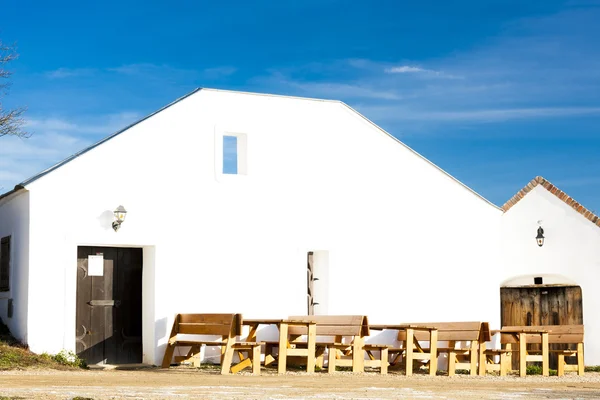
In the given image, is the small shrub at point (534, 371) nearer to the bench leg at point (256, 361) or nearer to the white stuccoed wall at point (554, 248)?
the white stuccoed wall at point (554, 248)

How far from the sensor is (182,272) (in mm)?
16578

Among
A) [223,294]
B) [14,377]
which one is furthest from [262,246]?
[14,377]

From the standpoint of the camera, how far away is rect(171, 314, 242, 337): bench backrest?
48.2 ft

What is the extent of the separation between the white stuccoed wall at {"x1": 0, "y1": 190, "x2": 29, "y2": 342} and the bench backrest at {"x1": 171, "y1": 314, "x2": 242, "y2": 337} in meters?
2.47

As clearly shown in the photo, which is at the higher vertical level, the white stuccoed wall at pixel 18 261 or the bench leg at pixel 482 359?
the white stuccoed wall at pixel 18 261

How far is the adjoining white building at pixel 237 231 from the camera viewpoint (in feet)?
51.7

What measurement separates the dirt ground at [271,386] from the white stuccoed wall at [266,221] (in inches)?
77.3

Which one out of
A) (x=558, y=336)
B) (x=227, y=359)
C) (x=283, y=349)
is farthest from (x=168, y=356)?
(x=558, y=336)

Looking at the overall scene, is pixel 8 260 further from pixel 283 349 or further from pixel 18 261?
pixel 283 349

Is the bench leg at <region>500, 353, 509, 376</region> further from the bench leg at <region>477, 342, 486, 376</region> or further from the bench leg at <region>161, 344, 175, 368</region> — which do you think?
the bench leg at <region>161, 344, 175, 368</region>

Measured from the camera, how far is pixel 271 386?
38.6 ft

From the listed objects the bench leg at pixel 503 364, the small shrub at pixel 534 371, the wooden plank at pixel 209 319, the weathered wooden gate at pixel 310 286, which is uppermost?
the weathered wooden gate at pixel 310 286

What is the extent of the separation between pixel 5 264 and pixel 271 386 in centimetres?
715

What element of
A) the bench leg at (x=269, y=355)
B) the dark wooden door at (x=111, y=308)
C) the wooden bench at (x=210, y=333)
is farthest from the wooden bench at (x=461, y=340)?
the dark wooden door at (x=111, y=308)
